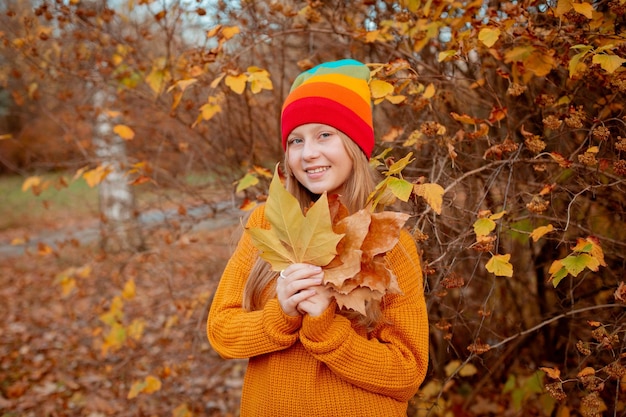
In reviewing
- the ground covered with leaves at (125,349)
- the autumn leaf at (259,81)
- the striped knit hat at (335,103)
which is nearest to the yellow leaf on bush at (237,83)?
the autumn leaf at (259,81)

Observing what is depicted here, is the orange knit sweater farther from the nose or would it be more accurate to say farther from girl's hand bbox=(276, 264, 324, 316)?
the nose

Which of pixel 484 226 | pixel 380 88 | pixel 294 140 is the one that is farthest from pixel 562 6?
pixel 294 140

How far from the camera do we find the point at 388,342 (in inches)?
64.9

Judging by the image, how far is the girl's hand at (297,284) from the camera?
1.39 meters

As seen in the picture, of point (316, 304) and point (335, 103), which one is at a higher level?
point (335, 103)

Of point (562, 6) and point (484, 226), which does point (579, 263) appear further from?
point (562, 6)

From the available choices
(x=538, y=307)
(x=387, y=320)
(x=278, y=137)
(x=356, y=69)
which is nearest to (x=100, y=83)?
(x=278, y=137)

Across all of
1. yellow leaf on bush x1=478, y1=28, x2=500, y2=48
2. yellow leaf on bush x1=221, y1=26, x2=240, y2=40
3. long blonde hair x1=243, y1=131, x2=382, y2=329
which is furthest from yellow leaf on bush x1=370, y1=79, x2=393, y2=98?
yellow leaf on bush x1=221, y1=26, x2=240, y2=40

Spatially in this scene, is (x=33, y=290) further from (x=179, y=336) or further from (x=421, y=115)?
(x=421, y=115)

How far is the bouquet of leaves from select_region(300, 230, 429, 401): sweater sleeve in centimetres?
11

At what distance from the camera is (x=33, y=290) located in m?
6.49

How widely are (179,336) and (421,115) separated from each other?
124 inches

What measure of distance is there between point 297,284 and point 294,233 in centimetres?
14

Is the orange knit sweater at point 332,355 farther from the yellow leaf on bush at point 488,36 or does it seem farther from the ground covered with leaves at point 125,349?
the ground covered with leaves at point 125,349
